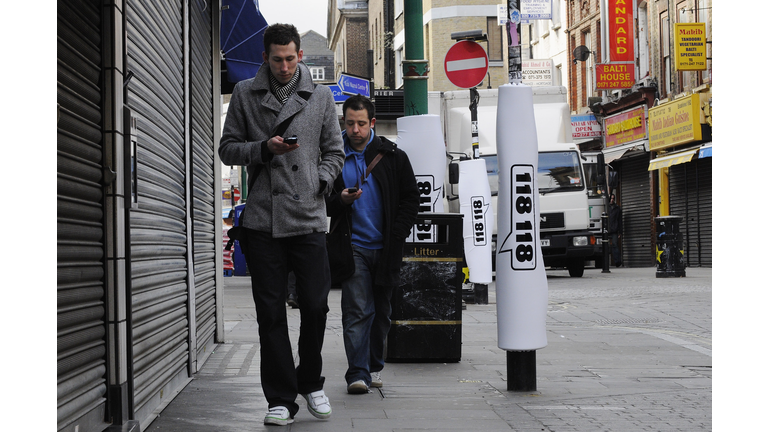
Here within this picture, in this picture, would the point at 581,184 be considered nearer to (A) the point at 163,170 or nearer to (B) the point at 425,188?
(B) the point at 425,188

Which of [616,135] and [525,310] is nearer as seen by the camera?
[525,310]

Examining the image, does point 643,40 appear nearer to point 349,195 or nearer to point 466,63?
point 466,63

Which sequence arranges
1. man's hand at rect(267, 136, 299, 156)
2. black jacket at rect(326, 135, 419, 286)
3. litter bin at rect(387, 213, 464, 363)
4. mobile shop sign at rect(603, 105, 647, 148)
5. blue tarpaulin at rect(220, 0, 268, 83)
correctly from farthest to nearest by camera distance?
mobile shop sign at rect(603, 105, 647, 148)
blue tarpaulin at rect(220, 0, 268, 83)
litter bin at rect(387, 213, 464, 363)
black jacket at rect(326, 135, 419, 286)
man's hand at rect(267, 136, 299, 156)

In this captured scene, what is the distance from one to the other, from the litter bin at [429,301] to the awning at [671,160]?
22241mm

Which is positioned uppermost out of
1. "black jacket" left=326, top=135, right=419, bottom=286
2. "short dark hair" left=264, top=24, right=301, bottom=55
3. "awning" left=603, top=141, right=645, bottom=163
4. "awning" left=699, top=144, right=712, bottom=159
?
"awning" left=603, top=141, right=645, bottom=163

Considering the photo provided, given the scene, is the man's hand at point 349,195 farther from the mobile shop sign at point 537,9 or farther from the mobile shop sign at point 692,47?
the mobile shop sign at point 537,9

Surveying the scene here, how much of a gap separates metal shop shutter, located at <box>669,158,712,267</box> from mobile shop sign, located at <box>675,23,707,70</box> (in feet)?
9.16

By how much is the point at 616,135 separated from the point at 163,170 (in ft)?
105

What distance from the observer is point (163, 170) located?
6.25m

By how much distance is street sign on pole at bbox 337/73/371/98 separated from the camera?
16203mm

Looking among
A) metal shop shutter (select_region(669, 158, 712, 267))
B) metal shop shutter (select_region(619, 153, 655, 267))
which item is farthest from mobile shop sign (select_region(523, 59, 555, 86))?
metal shop shutter (select_region(669, 158, 712, 267))

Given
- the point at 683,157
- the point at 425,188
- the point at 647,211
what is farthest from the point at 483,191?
the point at 647,211

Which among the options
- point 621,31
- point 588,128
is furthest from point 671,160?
point 588,128

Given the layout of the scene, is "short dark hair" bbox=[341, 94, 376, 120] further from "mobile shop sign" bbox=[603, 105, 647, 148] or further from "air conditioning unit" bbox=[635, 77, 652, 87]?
"mobile shop sign" bbox=[603, 105, 647, 148]
